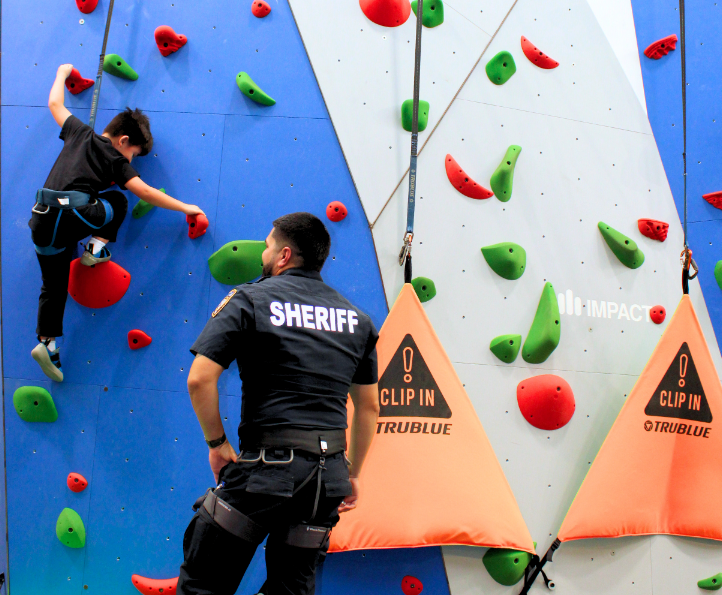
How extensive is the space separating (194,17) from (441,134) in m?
1.28

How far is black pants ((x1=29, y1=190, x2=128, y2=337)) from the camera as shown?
2092 mm

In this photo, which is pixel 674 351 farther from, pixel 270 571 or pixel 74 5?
pixel 74 5

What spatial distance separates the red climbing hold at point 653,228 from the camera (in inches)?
103

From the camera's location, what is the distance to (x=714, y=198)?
8.86ft

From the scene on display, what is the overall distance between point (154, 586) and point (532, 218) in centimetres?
230

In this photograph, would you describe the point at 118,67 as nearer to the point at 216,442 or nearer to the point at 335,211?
the point at 335,211

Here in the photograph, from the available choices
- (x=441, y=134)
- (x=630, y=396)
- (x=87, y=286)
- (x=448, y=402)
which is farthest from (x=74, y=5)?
(x=630, y=396)

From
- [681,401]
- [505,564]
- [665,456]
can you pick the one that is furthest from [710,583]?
[505,564]

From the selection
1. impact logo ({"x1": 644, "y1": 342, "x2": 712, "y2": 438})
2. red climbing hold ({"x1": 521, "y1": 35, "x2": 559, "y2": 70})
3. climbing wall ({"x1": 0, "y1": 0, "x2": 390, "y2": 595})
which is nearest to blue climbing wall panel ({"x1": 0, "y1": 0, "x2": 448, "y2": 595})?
climbing wall ({"x1": 0, "y1": 0, "x2": 390, "y2": 595})

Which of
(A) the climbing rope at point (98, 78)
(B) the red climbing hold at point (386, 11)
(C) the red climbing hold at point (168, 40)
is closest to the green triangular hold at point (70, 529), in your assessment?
(A) the climbing rope at point (98, 78)

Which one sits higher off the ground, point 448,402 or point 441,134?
point 441,134

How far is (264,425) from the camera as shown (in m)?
1.39

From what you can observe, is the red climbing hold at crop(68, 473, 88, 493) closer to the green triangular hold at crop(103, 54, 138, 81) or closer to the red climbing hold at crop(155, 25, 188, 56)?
the green triangular hold at crop(103, 54, 138, 81)

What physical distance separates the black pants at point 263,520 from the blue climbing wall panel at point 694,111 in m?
2.32
